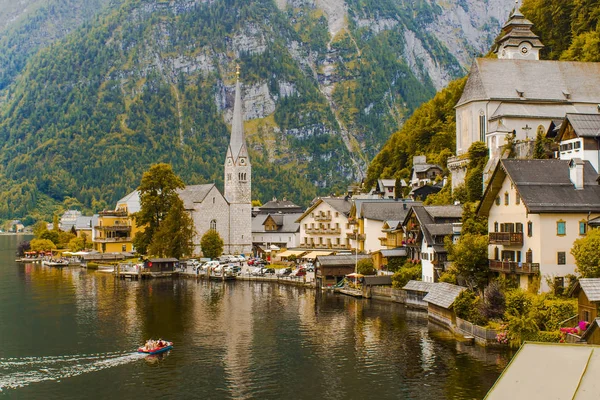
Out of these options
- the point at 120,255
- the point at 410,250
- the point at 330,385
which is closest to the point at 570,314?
the point at 330,385

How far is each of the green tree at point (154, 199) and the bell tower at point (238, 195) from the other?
17730 millimetres

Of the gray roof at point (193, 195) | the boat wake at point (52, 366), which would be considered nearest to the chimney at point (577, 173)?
the boat wake at point (52, 366)

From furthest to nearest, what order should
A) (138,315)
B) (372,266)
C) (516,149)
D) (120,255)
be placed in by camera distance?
1. (120,255)
2. (372,266)
3. (516,149)
4. (138,315)

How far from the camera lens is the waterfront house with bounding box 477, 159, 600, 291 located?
46781mm

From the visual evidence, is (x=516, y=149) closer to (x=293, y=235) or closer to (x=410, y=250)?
(x=410, y=250)

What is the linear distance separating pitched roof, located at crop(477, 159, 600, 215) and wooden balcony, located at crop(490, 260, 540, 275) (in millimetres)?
3693

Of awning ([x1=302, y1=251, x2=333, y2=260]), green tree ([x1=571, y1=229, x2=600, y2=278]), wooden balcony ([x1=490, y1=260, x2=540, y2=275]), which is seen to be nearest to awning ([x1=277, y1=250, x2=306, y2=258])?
awning ([x1=302, y1=251, x2=333, y2=260])

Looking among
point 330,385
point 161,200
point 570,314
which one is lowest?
point 330,385

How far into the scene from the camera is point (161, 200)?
110 meters

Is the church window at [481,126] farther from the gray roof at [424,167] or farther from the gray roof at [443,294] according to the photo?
the gray roof at [443,294]

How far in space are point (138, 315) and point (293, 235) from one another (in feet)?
186

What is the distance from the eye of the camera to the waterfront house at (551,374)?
15438mm

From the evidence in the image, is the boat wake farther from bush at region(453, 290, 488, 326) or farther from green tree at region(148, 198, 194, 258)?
green tree at region(148, 198, 194, 258)

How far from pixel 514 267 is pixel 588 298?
10.3m
